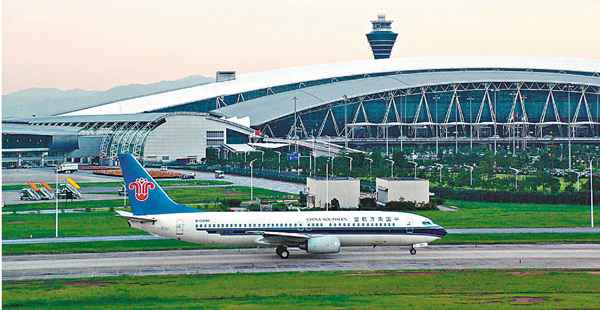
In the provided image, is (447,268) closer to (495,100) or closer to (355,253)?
(355,253)

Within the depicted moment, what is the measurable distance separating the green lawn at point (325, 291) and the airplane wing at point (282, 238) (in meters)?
5.41

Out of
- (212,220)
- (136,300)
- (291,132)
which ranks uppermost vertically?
(291,132)

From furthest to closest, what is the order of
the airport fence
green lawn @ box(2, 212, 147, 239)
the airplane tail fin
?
1. the airport fence
2. green lawn @ box(2, 212, 147, 239)
3. the airplane tail fin

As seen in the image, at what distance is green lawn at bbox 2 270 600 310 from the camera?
35.9 m

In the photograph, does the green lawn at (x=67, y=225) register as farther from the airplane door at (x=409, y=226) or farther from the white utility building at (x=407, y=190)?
the white utility building at (x=407, y=190)

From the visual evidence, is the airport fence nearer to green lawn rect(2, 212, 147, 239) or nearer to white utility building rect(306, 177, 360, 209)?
white utility building rect(306, 177, 360, 209)

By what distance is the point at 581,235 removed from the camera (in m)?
61.9

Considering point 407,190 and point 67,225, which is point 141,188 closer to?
point 67,225

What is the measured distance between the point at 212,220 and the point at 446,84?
498 feet

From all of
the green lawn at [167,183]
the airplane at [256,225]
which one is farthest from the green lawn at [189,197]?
the airplane at [256,225]

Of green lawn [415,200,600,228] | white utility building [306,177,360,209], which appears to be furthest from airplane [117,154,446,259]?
white utility building [306,177,360,209]

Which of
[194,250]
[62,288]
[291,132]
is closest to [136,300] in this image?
[62,288]

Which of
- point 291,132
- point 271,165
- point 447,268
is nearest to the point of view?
point 447,268

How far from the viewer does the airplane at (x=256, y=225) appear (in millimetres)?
50156
